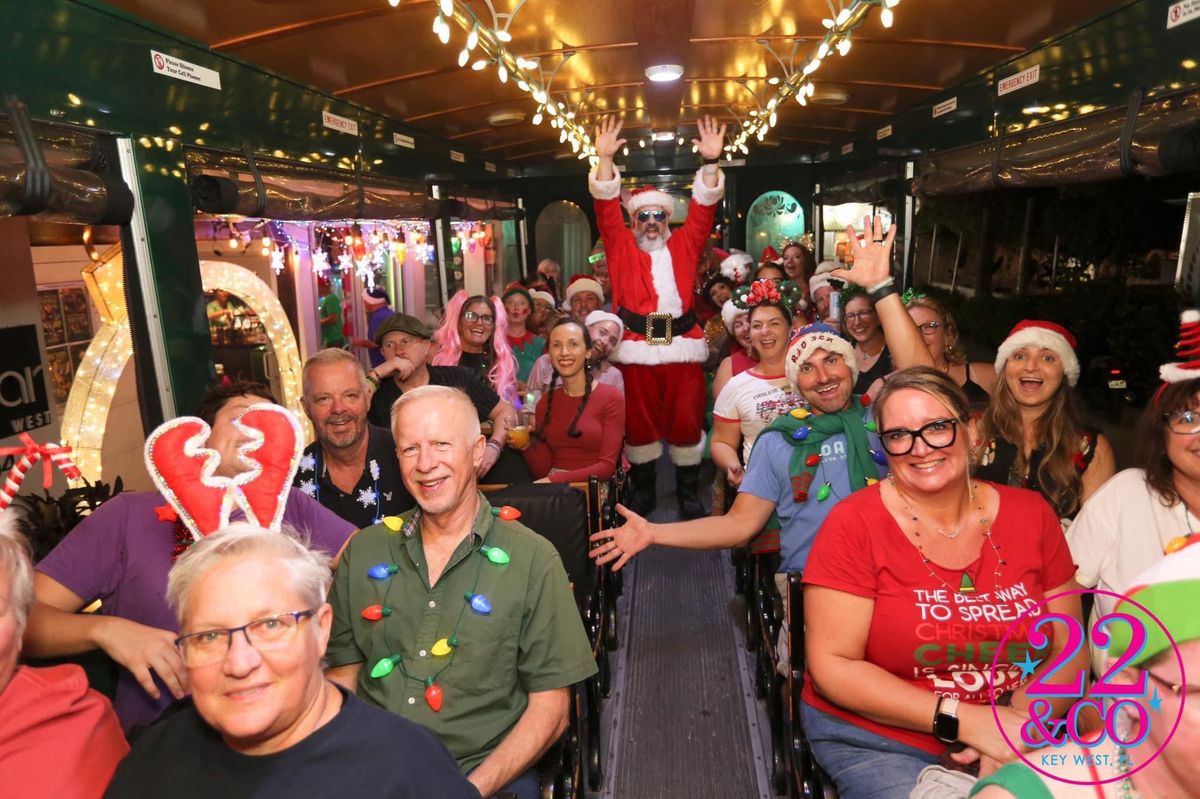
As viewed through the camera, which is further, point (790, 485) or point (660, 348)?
point (660, 348)

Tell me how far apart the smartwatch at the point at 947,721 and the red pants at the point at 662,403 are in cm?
395

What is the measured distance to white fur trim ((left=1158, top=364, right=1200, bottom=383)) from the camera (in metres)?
2.30

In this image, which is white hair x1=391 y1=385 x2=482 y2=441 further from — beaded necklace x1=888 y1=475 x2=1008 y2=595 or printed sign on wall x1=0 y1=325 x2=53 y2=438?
printed sign on wall x1=0 y1=325 x2=53 y2=438

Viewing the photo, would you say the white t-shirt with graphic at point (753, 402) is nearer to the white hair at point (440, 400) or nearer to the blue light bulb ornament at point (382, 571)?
the white hair at point (440, 400)

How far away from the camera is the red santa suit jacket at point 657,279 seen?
5855 mm

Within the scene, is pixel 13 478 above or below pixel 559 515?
above

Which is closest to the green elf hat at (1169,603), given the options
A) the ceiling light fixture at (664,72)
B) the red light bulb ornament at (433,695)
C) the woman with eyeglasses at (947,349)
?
the red light bulb ornament at (433,695)

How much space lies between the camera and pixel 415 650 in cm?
214

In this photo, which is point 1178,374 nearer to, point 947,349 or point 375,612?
point 947,349

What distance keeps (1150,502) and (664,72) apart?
15.6 ft

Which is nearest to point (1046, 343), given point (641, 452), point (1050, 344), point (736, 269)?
point (1050, 344)

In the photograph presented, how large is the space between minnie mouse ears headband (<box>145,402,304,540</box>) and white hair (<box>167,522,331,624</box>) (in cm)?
42

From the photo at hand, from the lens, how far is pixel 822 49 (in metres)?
4.64

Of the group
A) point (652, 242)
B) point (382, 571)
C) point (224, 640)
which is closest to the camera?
point (224, 640)
